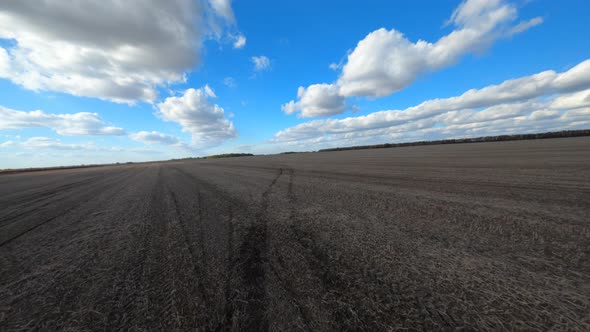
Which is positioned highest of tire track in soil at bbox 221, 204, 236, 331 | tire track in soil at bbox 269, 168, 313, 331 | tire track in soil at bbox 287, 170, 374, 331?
tire track in soil at bbox 221, 204, 236, 331

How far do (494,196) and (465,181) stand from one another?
1385 millimetres

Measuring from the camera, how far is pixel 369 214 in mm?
2742

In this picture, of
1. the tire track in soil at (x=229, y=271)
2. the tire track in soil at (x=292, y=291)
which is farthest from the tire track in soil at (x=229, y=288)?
the tire track in soil at (x=292, y=291)

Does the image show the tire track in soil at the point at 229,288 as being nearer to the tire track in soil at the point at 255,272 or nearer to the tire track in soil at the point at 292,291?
the tire track in soil at the point at 255,272

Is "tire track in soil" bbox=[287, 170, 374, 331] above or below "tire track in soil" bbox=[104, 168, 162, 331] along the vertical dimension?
below

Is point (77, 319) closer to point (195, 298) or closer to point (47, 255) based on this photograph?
point (195, 298)

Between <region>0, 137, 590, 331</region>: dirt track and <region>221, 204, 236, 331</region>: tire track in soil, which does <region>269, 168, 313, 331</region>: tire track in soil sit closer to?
<region>0, 137, 590, 331</region>: dirt track

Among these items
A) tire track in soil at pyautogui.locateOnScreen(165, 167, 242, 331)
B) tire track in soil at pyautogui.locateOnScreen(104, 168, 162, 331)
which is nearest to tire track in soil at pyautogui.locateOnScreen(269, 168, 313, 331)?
tire track in soil at pyautogui.locateOnScreen(165, 167, 242, 331)

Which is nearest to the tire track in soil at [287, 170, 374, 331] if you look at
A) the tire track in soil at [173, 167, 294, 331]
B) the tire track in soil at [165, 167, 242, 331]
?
the tire track in soil at [173, 167, 294, 331]

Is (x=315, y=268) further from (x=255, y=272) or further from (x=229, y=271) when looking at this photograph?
(x=229, y=271)

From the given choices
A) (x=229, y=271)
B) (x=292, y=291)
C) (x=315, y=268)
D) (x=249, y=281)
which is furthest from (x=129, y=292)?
(x=315, y=268)

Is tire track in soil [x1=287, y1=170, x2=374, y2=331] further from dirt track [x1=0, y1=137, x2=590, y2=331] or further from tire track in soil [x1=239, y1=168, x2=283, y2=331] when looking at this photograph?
tire track in soil [x1=239, y1=168, x2=283, y2=331]

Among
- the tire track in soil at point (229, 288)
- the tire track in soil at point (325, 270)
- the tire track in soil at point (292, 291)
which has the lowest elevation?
the tire track in soil at point (325, 270)

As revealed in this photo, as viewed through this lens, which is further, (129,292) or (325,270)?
(325,270)
